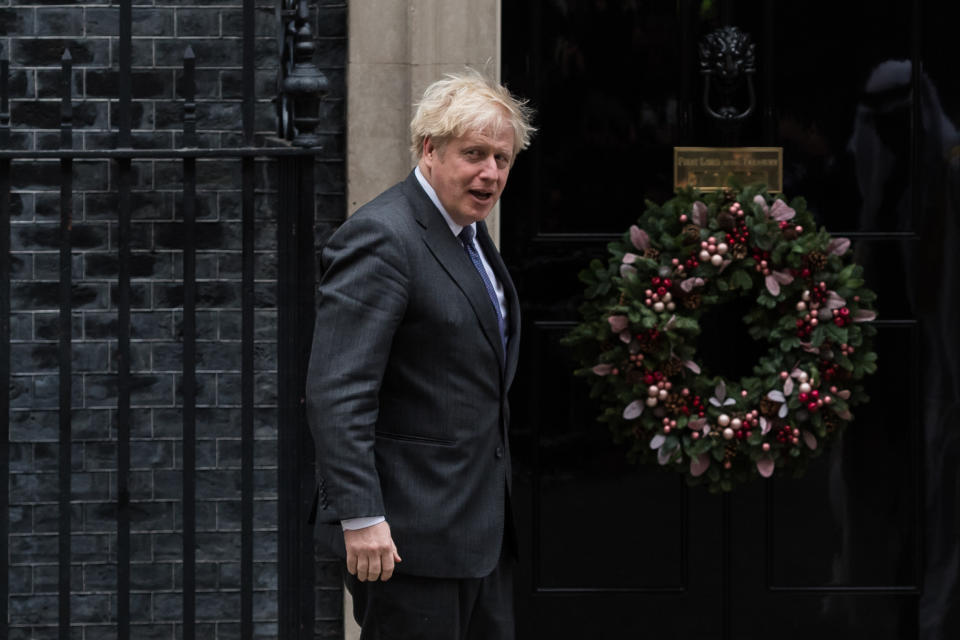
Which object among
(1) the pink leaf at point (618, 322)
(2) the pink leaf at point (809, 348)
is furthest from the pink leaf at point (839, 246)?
(1) the pink leaf at point (618, 322)

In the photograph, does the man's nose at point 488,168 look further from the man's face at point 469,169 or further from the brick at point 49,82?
the brick at point 49,82

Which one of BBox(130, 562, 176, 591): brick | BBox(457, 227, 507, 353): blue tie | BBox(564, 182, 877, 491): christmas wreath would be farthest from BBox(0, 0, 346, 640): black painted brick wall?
BBox(457, 227, 507, 353): blue tie

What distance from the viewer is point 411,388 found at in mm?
3443

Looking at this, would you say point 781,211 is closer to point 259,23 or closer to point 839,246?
point 839,246

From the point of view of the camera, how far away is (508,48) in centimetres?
532

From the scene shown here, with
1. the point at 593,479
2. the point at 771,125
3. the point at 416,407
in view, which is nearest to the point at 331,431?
the point at 416,407

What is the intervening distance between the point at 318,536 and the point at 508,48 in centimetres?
233

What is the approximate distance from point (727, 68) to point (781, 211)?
23.9 inches

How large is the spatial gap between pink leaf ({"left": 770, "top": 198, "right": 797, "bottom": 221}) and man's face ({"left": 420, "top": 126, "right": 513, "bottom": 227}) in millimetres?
1644

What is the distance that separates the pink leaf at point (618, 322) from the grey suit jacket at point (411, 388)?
1.31 metres

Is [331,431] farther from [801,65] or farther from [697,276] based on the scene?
[801,65]

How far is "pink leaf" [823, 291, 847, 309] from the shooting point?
4852 mm

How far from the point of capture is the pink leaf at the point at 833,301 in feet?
15.9

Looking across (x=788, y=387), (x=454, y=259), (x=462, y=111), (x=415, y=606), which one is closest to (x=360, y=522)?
(x=415, y=606)
